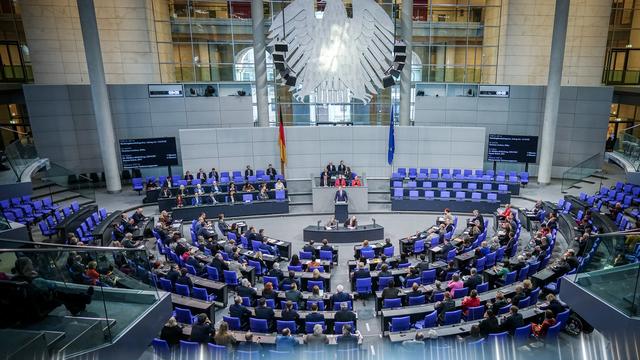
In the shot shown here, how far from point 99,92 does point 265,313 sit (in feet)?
51.5

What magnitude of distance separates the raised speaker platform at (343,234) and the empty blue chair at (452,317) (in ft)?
21.6

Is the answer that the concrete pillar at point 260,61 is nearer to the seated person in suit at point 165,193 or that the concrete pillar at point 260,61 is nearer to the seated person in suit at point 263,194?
the seated person in suit at point 263,194

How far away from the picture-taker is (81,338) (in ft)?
16.6

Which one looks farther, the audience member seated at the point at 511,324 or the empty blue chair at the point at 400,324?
the empty blue chair at the point at 400,324

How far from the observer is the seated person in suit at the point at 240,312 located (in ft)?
28.3

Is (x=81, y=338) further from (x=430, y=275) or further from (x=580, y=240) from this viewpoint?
(x=580, y=240)

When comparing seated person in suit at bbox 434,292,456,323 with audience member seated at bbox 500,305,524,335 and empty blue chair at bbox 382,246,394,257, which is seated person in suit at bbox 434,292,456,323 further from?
empty blue chair at bbox 382,246,394,257

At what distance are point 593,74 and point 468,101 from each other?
6.77 metres

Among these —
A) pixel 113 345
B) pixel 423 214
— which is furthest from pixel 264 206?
pixel 113 345

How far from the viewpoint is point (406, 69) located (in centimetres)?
2120

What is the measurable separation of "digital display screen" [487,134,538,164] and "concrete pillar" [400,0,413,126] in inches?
175

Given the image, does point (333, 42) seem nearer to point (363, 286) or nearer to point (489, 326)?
point (363, 286)

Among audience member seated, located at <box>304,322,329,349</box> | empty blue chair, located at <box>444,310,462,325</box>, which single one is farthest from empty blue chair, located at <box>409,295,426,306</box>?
audience member seated, located at <box>304,322,329,349</box>

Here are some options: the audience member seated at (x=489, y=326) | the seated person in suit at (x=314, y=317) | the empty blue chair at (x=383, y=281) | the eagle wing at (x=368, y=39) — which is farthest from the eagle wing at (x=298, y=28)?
the audience member seated at (x=489, y=326)
